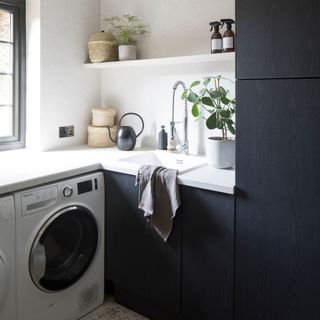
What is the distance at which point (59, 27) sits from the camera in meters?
2.69

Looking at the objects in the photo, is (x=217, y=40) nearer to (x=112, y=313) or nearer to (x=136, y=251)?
(x=136, y=251)

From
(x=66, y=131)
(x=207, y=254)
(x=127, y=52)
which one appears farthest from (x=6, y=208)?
(x=127, y=52)

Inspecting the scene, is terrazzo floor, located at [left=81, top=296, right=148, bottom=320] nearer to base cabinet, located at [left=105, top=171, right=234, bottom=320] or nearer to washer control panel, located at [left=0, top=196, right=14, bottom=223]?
base cabinet, located at [left=105, top=171, right=234, bottom=320]

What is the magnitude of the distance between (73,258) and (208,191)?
898mm

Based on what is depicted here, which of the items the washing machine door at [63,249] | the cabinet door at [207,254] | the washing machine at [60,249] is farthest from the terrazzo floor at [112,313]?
the cabinet door at [207,254]

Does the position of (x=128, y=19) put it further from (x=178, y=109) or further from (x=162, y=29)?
(x=178, y=109)

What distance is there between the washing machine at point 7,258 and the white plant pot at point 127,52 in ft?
4.52

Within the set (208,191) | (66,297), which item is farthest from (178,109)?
(66,297)

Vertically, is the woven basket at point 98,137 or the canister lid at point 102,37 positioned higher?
the canister lid at point 102,37

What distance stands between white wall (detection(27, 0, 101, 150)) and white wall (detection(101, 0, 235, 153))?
192 mm

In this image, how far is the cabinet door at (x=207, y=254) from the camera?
5.79 feet

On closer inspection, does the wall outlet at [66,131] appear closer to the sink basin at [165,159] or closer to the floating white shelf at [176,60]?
the floating white shelf at [176,60]

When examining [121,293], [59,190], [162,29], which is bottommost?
[121,293]

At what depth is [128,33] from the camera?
2.71 m
